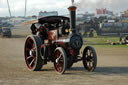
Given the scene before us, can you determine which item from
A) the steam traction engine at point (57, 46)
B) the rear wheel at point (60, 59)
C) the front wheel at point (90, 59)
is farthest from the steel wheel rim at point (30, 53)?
the front wheel at point (90, 59)

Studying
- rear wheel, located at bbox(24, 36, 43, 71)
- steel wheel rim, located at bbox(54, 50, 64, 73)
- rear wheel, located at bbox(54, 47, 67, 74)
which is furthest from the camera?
rear wheel, located at bbox(24, 36, 43, 71)

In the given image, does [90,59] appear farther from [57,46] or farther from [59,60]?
[57,46]

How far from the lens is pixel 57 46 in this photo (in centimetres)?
924

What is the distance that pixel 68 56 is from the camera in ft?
29.9

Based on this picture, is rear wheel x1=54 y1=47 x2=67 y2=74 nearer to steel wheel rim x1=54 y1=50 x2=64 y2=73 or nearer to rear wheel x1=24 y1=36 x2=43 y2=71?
steel wheel rim x1=54 y1=50 x2=64 y2=73

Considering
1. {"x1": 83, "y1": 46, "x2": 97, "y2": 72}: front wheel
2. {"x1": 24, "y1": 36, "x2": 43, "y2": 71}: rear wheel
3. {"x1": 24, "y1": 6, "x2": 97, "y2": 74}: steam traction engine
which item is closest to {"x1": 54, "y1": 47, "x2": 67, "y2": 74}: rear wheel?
{"x1": 24, "y1": 6, "x2": 97, "y2": 74}: steam traction engine

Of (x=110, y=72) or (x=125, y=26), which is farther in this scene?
(x=125, y=26)

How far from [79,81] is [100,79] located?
644 millimetres

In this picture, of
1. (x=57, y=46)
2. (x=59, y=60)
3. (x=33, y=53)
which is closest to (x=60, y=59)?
(x=59, y=60)

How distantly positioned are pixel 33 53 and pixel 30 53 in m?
0.13

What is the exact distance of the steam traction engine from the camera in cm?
875

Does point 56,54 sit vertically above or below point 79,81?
above

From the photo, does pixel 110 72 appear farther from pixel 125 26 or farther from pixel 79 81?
pixel 125 26

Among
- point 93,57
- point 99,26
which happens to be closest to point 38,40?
point 93,57
